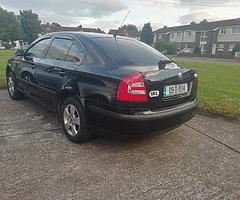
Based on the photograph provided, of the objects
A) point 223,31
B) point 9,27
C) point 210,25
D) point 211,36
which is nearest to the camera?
point 223,31

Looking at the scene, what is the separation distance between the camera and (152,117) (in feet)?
8.77

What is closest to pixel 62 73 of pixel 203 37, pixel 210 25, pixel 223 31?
pixel 223 31

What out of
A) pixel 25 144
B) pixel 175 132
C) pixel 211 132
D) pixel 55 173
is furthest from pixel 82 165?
pixel 211 132

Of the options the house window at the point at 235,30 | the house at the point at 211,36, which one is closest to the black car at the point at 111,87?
the house at the point at 211,36

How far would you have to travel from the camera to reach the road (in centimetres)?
225

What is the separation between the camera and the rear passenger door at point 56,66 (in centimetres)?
329

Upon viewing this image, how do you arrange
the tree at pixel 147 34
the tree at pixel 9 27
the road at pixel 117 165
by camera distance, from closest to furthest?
the road at pixel 117 165 < the tree at pixel 9 27 < the tree at pixel 147 34

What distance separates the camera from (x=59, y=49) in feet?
12.1

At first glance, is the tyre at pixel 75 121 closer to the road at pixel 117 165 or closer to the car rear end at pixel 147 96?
the road at pixel 117 165

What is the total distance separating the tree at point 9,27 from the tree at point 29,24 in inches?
54.4

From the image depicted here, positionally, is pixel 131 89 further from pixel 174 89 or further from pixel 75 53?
pixel 75 53

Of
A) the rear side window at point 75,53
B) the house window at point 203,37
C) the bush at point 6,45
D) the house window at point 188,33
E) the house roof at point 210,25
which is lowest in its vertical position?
the bush at point 6,45

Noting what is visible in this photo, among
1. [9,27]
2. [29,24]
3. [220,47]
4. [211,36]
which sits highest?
[29,24]

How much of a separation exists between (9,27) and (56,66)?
5572 cm
